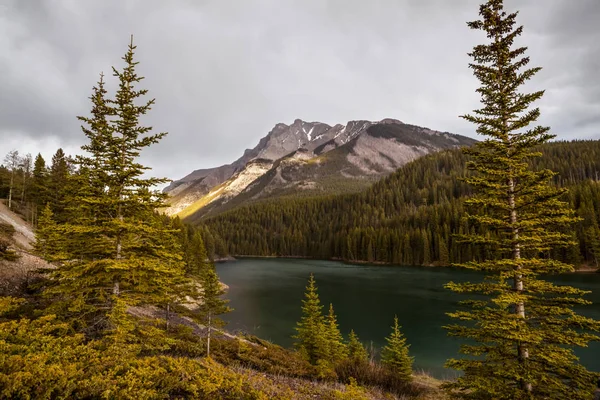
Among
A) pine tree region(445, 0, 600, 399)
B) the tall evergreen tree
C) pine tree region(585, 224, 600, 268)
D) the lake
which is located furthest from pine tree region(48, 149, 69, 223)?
pine tree region(585, 224, 600, 268)

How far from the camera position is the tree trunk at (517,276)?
1092 centimetres

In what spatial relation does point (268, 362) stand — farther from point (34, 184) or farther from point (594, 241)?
point (594, 241)

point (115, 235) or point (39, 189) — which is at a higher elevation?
point (39, 189)

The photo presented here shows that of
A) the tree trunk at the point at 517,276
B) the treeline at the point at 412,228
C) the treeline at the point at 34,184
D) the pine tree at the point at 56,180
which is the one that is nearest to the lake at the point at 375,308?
the tree trunk at the point at 517,276

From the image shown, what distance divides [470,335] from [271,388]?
847 centimetres

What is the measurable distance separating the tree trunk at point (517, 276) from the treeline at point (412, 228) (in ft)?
244

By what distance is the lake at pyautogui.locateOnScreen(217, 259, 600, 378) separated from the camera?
107 ft

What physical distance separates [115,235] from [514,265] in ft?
58.6

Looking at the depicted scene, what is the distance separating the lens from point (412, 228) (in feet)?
422

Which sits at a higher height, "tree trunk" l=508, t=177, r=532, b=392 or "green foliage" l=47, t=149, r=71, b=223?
"green foliage" l=47, t=149, r=71, b=223

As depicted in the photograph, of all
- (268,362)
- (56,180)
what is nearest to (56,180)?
(56,180)

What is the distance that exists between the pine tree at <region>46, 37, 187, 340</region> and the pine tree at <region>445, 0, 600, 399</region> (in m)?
13.7

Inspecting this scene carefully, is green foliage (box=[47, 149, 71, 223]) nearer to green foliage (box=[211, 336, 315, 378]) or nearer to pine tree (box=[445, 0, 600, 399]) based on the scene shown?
green foliage (box=[211, 336, 315, 378])

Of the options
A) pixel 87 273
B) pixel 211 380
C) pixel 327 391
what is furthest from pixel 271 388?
pixel 87 273
